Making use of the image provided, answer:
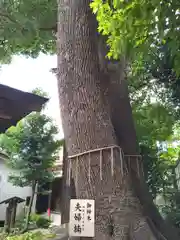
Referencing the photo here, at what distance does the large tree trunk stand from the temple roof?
427mm

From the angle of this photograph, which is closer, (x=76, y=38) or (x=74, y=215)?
(x=74, y=215)

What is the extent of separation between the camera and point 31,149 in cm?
745

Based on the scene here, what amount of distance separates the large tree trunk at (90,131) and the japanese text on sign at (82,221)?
6 centimetres

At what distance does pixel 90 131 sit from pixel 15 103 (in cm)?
76

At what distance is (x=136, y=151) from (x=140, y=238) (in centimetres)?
142

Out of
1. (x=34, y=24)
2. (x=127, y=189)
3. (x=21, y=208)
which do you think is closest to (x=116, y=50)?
(x=127, y=189)

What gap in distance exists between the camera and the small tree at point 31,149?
735 centimetres

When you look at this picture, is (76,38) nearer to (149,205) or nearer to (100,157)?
(100,157)

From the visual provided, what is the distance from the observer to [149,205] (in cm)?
284

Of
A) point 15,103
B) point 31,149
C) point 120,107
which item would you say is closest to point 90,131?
point 15,103

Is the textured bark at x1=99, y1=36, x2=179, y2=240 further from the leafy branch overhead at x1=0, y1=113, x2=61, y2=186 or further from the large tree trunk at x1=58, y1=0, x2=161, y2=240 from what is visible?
the leafy branch overhead at x1=0, y1=113, x2=61, y2=186

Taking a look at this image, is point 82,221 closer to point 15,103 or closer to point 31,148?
point 15,103

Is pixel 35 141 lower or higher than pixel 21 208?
higher

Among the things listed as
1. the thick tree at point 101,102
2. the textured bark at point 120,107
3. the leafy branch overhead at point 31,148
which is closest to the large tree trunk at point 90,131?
the thick tree at point 101,102
